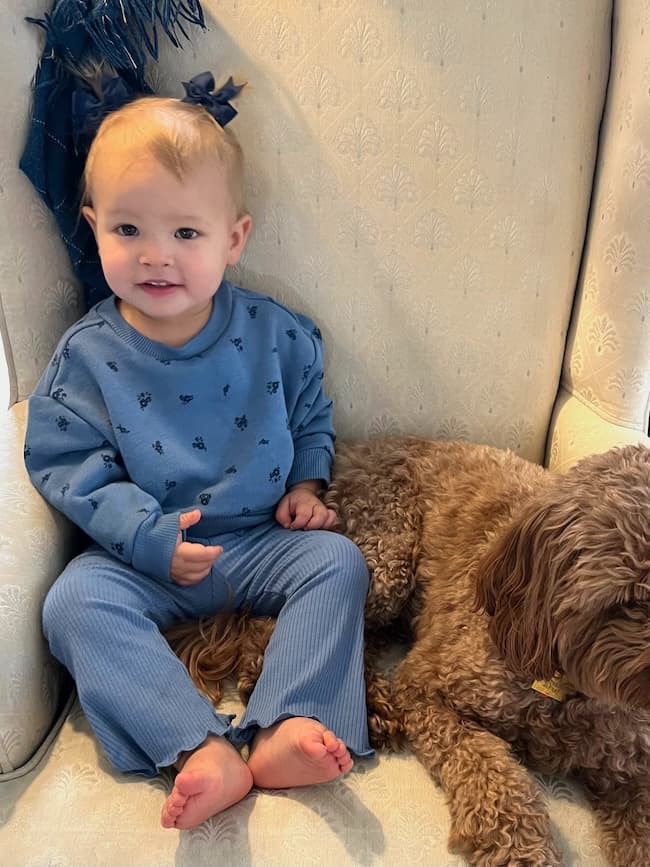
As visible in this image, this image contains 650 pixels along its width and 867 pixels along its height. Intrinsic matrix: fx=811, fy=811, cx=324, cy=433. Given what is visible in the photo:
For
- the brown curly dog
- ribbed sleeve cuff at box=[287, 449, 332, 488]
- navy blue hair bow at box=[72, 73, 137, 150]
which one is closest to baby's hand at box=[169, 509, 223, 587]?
the brown curly dog

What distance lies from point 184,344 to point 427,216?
20.6 inches

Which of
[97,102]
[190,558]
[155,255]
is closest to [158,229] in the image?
[155,255]

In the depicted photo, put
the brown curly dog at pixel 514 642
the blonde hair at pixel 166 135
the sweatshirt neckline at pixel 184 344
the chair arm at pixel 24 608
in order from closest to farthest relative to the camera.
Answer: the brown curly dog at pixel 514 642 < the chair arm at pixel 24 608 < the blonde hair at pixel 166 135 < the sweatshirt neckline at pixel 184 344

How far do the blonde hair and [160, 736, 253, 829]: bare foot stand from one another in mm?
881

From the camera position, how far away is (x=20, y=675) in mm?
1147

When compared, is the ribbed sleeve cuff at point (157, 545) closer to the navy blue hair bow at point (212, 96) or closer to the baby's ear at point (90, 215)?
the baby's ear at point (90, 215)

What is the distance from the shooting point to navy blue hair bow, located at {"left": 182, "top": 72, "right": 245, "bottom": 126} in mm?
1390

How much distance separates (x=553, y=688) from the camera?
3.74ft

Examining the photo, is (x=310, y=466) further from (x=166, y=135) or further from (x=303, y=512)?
(x=166, y=135)

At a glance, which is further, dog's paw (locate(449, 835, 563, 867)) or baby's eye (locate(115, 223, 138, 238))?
baby's eye (locate(115, 223, 138, 238))

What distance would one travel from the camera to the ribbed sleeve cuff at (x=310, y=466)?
1.56 meters

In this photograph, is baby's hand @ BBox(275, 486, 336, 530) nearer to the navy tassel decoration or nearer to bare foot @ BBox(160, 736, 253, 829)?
bare foot @ BBox(160, 736, 253, 829)

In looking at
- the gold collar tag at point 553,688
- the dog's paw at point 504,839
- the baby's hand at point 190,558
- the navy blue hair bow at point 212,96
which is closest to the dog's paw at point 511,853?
the dog's paw at point 504,839

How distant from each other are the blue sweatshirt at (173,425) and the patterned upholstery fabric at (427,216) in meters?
0.08
